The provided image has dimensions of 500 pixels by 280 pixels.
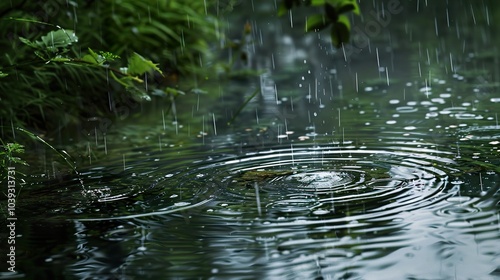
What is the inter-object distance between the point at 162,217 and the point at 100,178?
834 mm

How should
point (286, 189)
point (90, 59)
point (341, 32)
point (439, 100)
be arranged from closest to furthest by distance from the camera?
point (341, 32)
point (90, 59)
point (286, 189)
point (439, 100)

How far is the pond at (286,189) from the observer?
2678 millimetres

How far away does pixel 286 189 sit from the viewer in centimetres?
354

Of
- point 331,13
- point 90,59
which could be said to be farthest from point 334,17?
point 90,59

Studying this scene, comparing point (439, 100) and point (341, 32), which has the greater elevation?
point (341, 32)

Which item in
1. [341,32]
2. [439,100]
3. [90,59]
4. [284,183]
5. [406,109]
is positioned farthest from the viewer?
[439,100]

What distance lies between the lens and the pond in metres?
2.68

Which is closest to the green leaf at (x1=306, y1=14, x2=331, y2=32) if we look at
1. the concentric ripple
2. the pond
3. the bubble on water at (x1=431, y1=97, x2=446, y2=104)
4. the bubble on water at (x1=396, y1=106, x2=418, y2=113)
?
the pond

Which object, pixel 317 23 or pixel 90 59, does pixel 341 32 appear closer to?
pixel 317 23

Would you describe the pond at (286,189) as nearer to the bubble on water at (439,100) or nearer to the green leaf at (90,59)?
the bubble on water at (439,100)

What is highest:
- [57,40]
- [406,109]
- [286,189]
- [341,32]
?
[57,40]

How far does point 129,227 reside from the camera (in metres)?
3.15

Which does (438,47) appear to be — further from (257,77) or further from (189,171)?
(189,171)

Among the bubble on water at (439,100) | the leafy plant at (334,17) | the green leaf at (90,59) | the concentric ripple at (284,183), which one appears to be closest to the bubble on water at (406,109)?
the bubble on water at (439,100)
